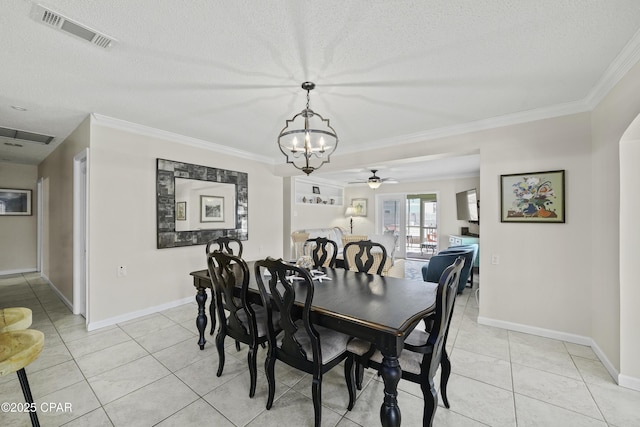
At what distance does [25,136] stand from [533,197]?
22.1ft

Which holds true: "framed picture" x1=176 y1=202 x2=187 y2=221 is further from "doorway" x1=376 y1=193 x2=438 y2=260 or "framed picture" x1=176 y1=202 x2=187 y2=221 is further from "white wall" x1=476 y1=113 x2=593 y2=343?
"doorway" x1=376 y1=193 x2=438 y2=260

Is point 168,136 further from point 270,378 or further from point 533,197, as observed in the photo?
point 533,197

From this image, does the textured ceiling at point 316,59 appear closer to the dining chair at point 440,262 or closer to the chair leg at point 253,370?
the dining chair at point 440,262

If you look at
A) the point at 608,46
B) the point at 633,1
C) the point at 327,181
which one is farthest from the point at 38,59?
the point at 327,181

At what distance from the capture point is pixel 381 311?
1.63m

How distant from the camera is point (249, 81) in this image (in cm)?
227

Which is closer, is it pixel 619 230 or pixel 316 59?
pixel 316 59

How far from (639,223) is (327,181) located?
629cm

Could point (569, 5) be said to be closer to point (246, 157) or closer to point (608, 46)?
point (608, 46)

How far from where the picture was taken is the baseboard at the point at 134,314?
10.1 ft

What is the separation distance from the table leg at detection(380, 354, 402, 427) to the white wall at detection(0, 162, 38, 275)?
815 centimetres

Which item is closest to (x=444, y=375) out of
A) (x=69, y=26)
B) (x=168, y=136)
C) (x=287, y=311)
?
(x=287, y=311)

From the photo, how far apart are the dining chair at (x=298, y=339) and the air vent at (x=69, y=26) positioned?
181 centimetres

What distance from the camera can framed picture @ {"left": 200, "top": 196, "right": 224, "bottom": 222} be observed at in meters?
4.15
